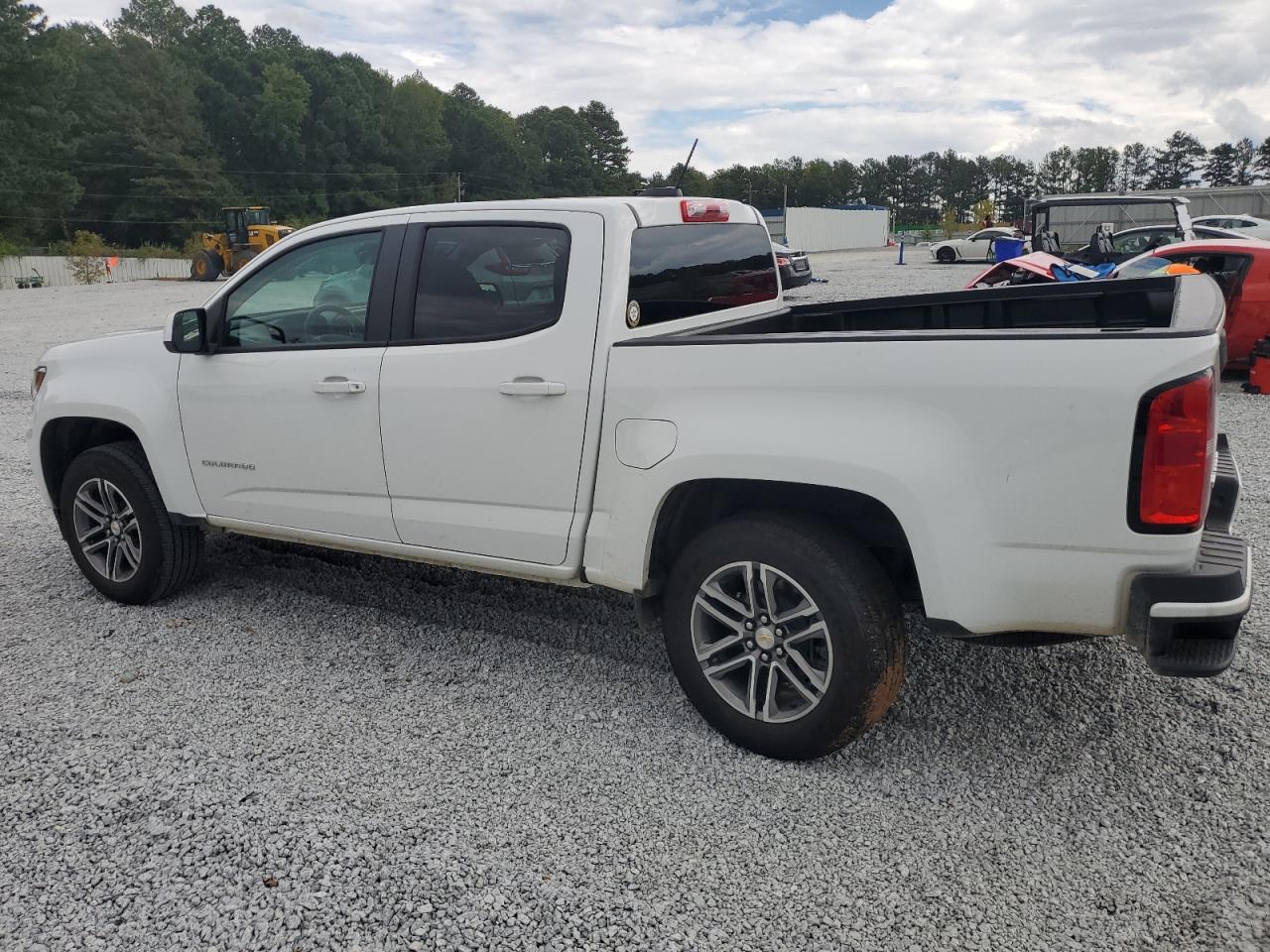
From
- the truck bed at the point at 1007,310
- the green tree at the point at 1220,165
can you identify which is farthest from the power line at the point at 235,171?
the green tree at the point at 1220,165

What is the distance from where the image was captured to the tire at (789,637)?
117 inches

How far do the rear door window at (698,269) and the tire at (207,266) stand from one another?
39057mm

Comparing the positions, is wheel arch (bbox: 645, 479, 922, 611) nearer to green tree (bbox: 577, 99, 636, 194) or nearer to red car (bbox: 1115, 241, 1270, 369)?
red car (bbox: 1115, 241, 1270, 369)

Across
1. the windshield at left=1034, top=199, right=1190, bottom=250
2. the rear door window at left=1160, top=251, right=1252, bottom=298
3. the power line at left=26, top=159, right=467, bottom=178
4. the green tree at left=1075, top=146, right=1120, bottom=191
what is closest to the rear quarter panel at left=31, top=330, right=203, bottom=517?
the rear door window at left=1160, top=251, right=1252, bottom=298

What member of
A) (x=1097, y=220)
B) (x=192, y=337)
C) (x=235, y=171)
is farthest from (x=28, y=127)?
(x=192, y=337)

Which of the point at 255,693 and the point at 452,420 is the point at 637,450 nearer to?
the point at 452,420

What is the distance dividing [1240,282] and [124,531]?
10.3 m

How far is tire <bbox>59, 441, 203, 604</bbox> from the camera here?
462 centimetres

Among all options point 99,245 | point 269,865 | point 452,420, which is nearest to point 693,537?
point 452,420

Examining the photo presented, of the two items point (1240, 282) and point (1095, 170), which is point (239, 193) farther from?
point (1095, 170)

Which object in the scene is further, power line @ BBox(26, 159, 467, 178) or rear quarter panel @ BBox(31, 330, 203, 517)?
power line @ BBox(26, 159, 467, 178)

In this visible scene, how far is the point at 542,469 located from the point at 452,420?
1.42 ft

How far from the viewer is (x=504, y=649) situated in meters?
4.23

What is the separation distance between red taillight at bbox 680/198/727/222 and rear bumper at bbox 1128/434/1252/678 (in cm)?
222
